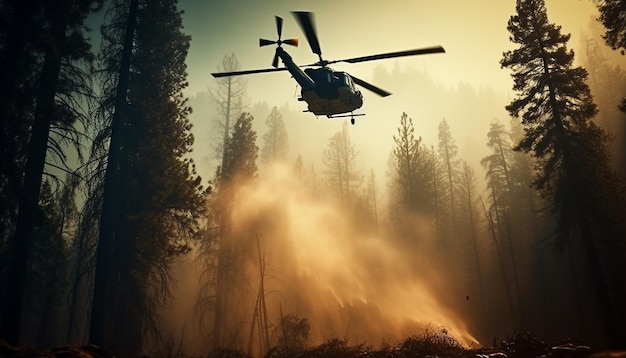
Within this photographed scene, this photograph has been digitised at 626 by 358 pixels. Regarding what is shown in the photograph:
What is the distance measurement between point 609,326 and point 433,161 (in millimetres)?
28831

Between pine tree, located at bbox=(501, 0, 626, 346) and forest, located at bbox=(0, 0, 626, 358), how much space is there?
0.08 metres

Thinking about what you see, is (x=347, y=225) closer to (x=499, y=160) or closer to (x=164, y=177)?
(x=499, y=160)

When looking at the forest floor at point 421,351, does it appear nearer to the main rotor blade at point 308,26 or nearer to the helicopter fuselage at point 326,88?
the helicopter fuselage at point 326,88

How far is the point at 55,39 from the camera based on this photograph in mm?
10297

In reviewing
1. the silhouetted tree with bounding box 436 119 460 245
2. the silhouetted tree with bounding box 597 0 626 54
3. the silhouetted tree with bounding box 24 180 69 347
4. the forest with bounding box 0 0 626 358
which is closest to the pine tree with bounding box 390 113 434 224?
the forest with bounding box 0 0 626 358

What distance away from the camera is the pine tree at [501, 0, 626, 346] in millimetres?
13828

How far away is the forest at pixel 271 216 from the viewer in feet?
34.1

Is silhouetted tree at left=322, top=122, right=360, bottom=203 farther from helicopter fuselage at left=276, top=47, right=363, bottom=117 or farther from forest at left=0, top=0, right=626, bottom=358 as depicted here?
helicopter fuselage at left=276, top=47, right=363, bottom=117

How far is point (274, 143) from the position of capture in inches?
1574

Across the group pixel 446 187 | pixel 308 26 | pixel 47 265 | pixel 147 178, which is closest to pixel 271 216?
pixel 147 178

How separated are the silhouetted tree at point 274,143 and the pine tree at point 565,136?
27.6 metres

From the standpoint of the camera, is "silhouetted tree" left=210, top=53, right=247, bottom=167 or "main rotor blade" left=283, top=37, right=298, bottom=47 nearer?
"main rotor blade" left=283, top=37, right=298, bottom=47

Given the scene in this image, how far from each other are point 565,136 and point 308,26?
43.4ft

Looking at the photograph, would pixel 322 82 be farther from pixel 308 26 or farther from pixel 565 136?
pixel 565 136
